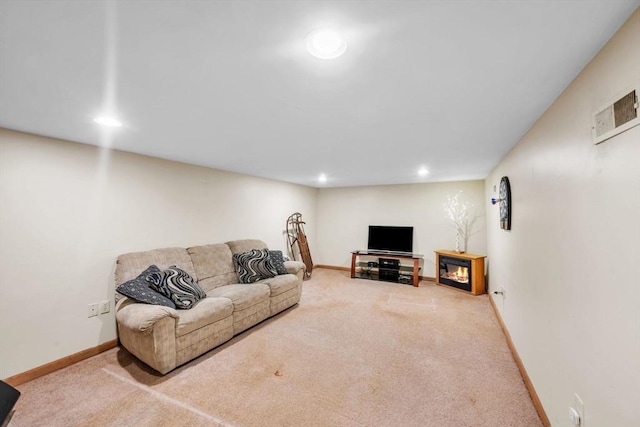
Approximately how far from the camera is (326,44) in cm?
105

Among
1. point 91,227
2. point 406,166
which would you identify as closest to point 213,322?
point 91,227

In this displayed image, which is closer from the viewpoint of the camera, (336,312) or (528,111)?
(528,111)

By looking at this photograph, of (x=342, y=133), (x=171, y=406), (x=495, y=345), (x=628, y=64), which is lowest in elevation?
(x=171, y=406)

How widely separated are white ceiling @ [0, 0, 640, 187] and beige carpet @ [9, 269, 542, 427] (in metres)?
2.14

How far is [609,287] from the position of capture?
103 cm

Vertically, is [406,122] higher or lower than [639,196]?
higher

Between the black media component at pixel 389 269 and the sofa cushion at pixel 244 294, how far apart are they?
305 centimetres

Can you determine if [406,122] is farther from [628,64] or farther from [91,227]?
[91,227]

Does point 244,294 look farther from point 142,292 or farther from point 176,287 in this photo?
point 142,292

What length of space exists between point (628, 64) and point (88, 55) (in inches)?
88.8

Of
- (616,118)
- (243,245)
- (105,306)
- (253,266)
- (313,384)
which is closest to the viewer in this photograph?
(616,118)

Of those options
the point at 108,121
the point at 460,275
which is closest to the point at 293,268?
the point at 108,121

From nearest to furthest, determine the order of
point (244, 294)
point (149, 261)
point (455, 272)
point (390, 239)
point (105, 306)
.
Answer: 1. point (105, 306)
2. point (149, 261)
3. point (244, 294)
4. point (455, 272)
5. point (390, 239)

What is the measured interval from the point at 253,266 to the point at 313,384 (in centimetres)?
193
